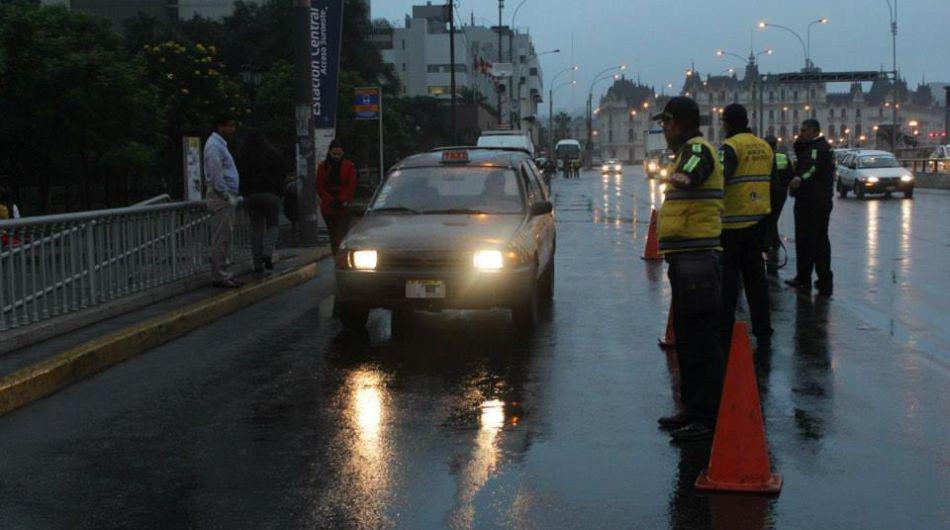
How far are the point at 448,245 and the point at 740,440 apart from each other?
4.41 metres

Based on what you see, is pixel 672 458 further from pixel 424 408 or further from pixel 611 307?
pixel 611 307

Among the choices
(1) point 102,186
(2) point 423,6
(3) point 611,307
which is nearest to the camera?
(3) point 611,307

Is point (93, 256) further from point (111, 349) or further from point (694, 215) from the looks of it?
point (694, 215)

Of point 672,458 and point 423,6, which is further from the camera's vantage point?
point 423,6

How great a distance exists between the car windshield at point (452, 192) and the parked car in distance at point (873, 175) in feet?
97.5

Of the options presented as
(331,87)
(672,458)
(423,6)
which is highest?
(423,6)

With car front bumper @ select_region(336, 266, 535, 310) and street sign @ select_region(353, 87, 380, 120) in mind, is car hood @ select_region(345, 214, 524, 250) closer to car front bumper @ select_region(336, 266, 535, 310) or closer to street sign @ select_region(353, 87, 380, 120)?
car front bumper @ select_region(336, 266, 535, 310)

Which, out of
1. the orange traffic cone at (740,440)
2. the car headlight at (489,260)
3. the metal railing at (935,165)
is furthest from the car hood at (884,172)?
the orange traffic cone at (740,440)

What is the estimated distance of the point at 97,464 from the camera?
590 centimetres

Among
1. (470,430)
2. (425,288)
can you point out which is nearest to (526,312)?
(425,288)

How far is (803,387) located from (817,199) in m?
5.06

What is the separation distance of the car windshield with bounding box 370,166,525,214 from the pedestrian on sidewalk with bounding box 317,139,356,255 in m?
2.78

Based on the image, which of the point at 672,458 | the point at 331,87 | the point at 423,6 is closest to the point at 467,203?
the point at 672,458

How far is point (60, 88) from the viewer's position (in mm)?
22359
